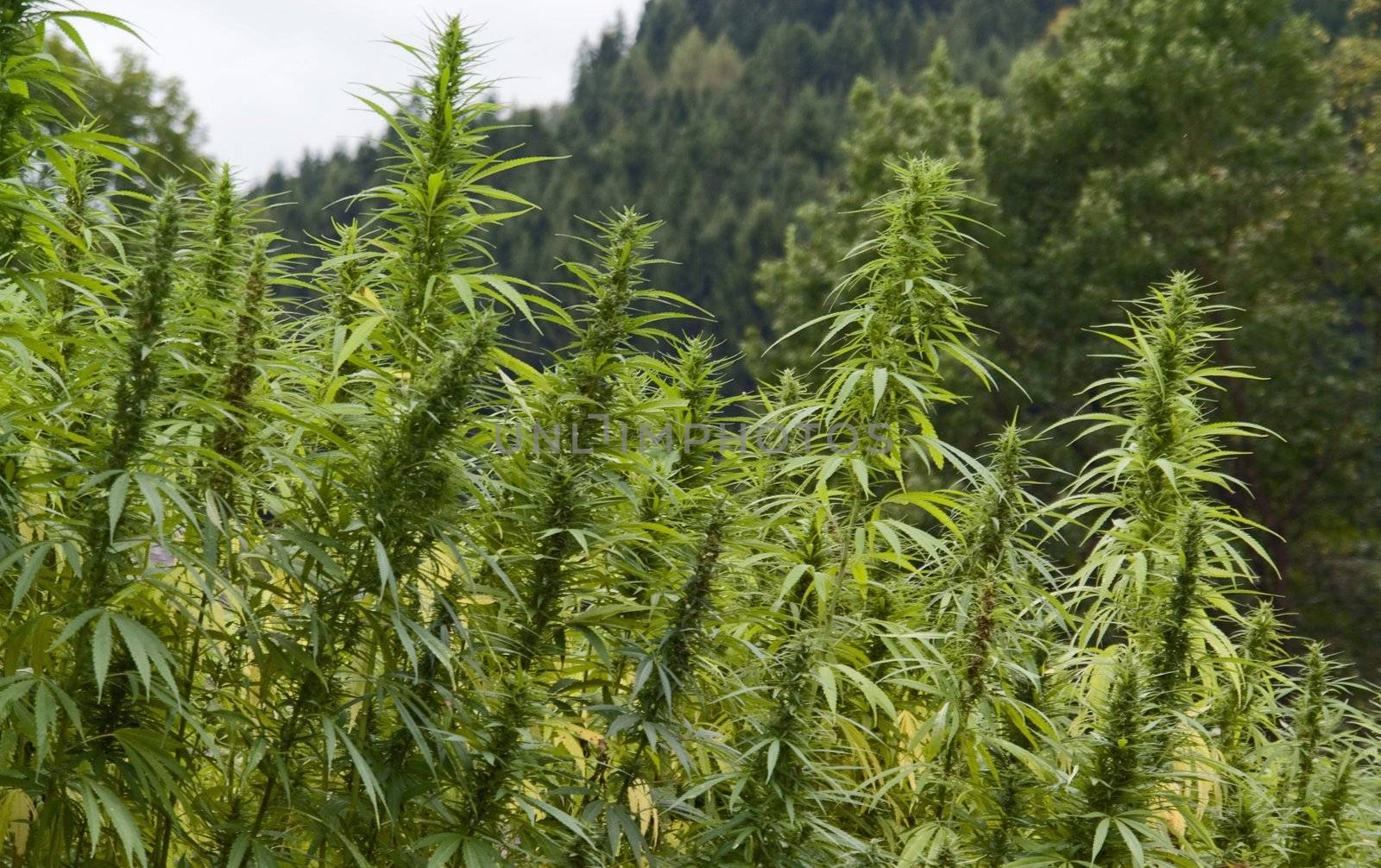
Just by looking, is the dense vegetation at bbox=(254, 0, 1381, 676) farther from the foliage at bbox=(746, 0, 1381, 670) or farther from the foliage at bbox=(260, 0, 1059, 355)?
the foliage at bbox=(260, 0, 1059, 355)

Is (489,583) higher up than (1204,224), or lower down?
higher up

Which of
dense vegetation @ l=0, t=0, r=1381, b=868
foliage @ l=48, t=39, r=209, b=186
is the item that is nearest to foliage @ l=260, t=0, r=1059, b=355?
foliage @ l=48, t=39, r=209, b=186

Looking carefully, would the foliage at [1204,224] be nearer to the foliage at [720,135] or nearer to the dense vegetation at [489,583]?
the foliage at [720,135]

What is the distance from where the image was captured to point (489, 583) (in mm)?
2072

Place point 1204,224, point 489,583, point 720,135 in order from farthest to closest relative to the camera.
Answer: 1. point 720,135
2. point 1204,224
3. point 489,583

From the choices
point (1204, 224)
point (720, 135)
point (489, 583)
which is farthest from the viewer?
point (720, 135)

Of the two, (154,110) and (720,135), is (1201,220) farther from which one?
(720,135)

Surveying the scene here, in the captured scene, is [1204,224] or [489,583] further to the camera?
[1204,224]

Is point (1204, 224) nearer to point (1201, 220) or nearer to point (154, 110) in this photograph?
point (1201, 220)

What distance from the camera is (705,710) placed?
2.32 meters

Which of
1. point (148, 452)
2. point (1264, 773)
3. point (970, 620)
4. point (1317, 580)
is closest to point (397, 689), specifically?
point (148, 452)

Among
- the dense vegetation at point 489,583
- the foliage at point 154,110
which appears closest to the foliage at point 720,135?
the foliage at point 154,110

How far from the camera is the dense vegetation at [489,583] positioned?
1.80 m

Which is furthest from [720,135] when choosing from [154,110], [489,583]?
[489,583]
